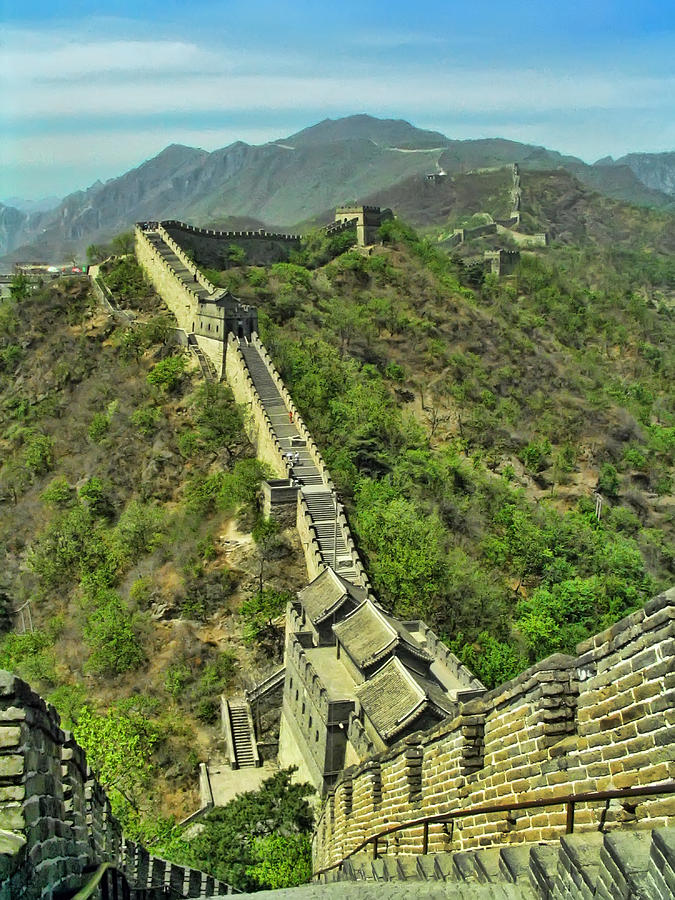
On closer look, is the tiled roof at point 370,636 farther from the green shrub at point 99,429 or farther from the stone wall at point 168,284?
the stone wall at point 168,284

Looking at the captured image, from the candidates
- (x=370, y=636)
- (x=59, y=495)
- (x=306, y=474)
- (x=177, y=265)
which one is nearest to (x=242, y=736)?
(x=370, y=636)

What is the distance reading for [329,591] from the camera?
2952 centimetres

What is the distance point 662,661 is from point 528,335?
236ft

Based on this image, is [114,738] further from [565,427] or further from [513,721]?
[565,427]

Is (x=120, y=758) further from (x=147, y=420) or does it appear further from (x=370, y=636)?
(x=147, y=420)

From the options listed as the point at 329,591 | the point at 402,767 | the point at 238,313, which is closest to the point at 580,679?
the point at 402,767

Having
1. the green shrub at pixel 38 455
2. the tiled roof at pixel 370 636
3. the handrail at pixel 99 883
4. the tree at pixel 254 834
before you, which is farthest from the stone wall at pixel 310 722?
the green shrub at pixel 38 455

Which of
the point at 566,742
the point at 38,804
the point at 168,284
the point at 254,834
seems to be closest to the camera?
the point at 38,804

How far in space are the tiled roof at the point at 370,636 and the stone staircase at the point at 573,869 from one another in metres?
15.5

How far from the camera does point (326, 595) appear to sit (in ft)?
96.5

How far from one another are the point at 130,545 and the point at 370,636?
19122 millimetres

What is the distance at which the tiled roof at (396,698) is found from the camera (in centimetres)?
2189

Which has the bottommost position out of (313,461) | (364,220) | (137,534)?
(137,534)

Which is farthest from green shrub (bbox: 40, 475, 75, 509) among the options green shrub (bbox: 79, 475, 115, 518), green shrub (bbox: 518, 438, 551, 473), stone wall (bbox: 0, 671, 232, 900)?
stone wall (bbox: 0, 671, 232, 900)
